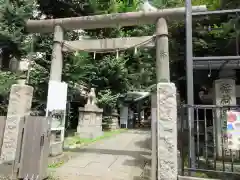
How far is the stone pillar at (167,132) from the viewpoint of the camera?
14.1 feet

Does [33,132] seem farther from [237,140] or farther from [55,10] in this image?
[55,10]

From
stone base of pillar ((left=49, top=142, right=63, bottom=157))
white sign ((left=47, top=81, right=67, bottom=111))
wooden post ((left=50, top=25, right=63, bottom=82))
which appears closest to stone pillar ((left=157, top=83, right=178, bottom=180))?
stone base of pillar ((left=49, top=142, right=63, bottom=157))

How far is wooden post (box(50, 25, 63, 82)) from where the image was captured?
804 centimetres

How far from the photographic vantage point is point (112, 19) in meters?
8.02

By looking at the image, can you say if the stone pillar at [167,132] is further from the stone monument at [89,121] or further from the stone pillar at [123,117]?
the stone pillar at [123,117]

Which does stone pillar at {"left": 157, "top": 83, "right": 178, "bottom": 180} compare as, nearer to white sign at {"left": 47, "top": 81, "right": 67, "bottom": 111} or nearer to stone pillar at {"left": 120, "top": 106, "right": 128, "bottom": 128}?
white sign at {"left": 47, "top": 81, "right": 67, "bottom": 111}

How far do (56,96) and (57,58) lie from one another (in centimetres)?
164

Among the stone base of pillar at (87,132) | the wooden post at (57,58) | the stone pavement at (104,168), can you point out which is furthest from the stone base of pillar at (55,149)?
the stone base of pillar at (87,132)

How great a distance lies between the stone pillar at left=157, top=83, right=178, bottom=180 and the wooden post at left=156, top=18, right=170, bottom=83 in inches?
110

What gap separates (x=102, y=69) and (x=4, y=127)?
37.8ft

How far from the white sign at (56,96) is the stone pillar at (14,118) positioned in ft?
6.44

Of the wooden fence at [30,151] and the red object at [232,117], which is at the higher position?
the red object at [232,117]

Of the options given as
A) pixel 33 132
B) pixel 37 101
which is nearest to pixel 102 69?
pixel 37 101

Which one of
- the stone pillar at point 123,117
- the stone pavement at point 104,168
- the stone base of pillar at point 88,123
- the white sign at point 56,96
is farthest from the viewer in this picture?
the stone pillar at point 123,117
